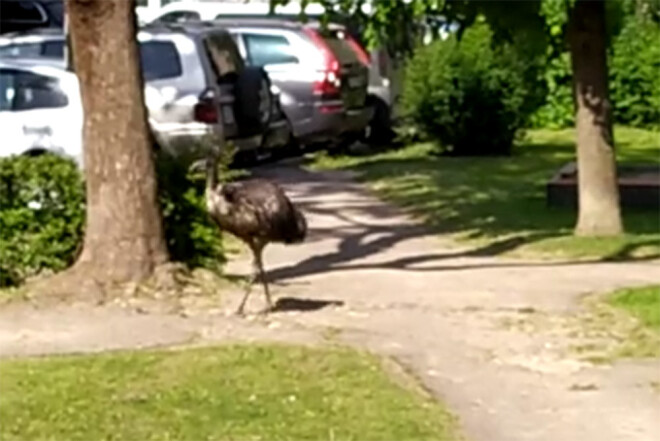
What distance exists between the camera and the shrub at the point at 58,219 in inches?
497

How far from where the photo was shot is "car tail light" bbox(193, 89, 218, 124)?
20.6 meters

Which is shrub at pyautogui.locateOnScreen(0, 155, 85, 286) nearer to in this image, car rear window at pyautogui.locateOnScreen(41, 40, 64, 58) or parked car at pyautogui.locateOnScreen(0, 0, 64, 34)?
car rear window at pyautogui.locateOnScreen(41, 40, 64, 58)

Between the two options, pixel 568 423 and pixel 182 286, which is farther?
pixel 182 286

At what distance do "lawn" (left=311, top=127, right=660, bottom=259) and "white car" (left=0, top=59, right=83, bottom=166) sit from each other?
3.21m

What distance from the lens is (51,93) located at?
18750mm

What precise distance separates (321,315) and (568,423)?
302cm

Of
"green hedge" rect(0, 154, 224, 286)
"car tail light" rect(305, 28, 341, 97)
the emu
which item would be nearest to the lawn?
"car tail light" rect(305, 28, 341, 97)

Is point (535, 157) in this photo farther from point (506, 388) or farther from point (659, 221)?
point (506, 388)

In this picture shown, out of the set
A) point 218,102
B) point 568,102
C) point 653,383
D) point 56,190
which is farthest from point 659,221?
point 568,102

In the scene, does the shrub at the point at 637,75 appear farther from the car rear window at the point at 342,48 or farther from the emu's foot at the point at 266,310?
the emu's foot at the point at 266,310

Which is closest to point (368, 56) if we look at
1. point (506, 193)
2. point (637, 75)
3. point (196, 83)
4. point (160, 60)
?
point (637, 75)

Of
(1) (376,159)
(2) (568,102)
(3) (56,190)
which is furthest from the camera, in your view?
(2) (568,102)

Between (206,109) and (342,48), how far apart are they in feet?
16.9

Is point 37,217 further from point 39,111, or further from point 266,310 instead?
point 39,111
